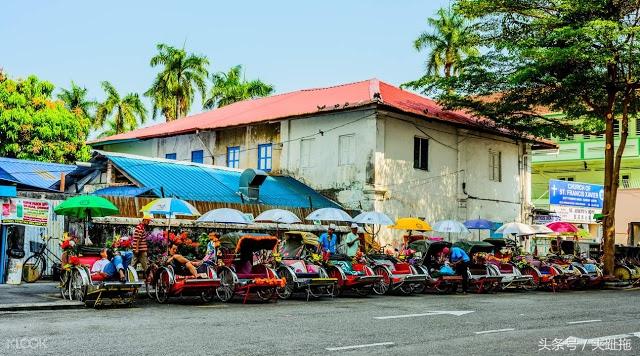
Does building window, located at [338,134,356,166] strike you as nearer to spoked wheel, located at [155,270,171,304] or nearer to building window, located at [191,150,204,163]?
building window, located at [191,150,204,163]

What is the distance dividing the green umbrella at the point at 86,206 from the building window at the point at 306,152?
1212 cm

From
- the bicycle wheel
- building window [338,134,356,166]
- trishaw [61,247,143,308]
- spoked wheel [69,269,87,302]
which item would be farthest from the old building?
spoked wheel [69,269,87,302]

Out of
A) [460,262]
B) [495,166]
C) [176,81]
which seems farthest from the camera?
[176,81]

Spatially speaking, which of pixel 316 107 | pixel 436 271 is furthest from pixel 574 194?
pixel 436 271

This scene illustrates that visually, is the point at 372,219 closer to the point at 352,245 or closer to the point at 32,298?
the point at 352,245

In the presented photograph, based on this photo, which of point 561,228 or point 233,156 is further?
point 233,156

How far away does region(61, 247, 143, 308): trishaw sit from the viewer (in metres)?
14.0

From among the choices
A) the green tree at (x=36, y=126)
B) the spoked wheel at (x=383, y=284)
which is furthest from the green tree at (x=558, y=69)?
the green tree at (x=36, y=126)

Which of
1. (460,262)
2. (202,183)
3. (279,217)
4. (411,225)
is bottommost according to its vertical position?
(460,262)

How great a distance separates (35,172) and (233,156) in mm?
8347

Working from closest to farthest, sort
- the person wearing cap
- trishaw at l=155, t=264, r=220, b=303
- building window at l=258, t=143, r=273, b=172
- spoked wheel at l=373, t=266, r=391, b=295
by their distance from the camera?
trishaw at l=155, t=264, r=220, b=303 → spoked wheel at l=373, t=266, r=391, b=295 → the person wearing cap → building window at l=258, t=143, r=273, b=172

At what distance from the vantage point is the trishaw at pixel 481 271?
2123cm

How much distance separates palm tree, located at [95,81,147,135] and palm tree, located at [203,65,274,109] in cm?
736

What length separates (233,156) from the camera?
104 feet
